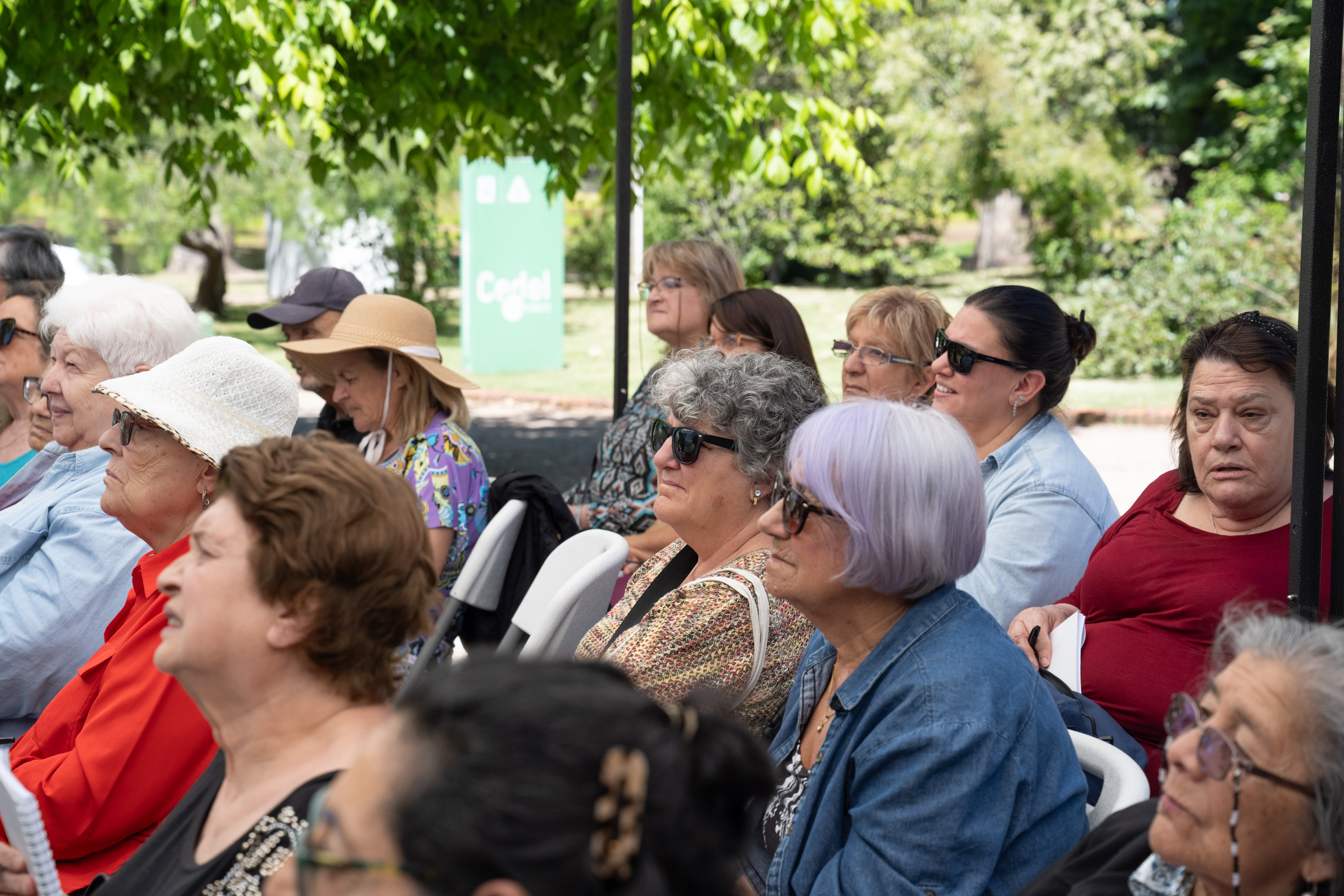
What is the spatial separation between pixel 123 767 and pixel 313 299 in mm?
2856

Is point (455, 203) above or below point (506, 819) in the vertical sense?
above

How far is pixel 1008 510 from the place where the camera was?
120 inches

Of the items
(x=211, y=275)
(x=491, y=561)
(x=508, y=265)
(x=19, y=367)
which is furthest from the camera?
(x=211, y=275)

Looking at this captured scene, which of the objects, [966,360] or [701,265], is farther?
[701,265]

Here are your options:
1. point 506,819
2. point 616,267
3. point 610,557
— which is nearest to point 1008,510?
point 610,557

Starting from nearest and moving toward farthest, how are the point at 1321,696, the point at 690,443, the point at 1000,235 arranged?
1. the point at 1321,696
2. the point at 690,443
3. the point at 1000,235

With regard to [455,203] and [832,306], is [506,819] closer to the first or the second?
[832,306]

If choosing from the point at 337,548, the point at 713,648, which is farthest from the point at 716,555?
the point at 337,548

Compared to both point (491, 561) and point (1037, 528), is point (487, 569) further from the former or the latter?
point (1037, 528)

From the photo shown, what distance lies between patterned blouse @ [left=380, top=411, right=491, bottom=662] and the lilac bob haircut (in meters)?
1.80

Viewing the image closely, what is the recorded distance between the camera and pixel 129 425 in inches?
99.0

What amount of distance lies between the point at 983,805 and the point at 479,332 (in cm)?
1228

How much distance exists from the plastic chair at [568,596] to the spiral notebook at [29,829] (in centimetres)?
87

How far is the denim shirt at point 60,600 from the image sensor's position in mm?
2748
